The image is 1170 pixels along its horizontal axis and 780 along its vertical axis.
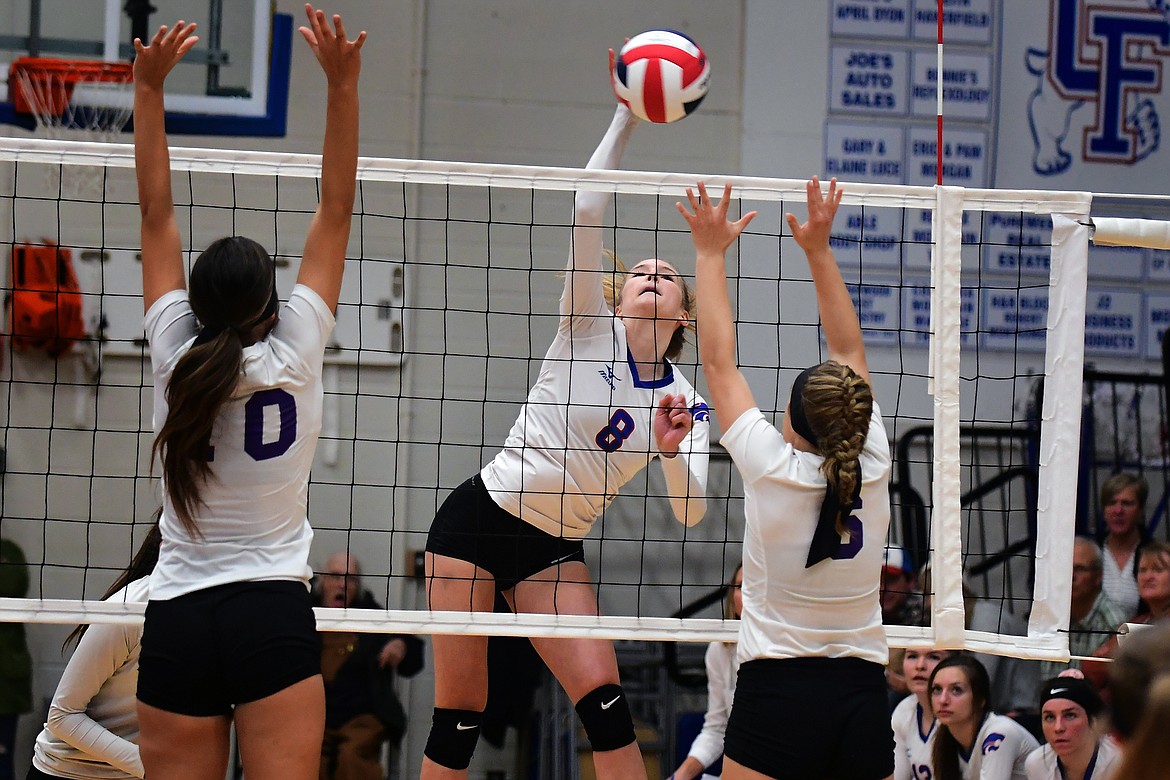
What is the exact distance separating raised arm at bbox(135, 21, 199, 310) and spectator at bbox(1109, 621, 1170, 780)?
2042 mm

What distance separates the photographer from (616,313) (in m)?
3.92

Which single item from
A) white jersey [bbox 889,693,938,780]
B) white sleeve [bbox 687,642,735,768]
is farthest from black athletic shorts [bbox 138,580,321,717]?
white sleeve [bbox 687,642,735,768]

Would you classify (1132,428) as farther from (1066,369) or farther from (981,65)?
(1066,369)

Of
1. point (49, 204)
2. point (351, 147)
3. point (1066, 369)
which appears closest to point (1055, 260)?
point (1066, 369)

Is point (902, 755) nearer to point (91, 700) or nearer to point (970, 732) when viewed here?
point (970, 732)

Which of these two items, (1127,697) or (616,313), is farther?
(616,313)

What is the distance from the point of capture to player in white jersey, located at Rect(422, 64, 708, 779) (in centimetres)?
367

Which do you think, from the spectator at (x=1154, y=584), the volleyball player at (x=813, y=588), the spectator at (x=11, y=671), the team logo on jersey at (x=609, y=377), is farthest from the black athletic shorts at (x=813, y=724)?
the spectator at (x=11, y=671)

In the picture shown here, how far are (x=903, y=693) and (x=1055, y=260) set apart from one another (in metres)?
3.22

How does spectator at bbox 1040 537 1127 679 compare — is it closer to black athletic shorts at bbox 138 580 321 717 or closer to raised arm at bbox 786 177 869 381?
raised arm at bbox 786 177 869 381

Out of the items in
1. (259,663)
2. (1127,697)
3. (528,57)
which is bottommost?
(259,663)

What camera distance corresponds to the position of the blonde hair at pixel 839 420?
304 centimetres

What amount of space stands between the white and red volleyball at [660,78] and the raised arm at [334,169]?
0.95m

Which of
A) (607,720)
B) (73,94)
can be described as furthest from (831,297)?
(73,94)
